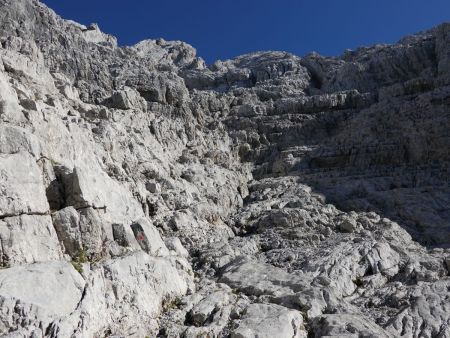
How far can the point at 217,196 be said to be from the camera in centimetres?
4634

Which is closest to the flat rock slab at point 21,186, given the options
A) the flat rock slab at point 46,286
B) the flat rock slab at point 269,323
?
the flat rock slab at point 46,286

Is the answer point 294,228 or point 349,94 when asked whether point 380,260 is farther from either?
point 349,94

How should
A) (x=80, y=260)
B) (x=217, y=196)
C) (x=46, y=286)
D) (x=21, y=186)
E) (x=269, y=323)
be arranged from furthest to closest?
(x=217, y=196) → (x=80, y=260) → (x=21, y=186) → (x=269, y=323) → (x=46, y=286)

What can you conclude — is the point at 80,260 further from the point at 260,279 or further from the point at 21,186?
the point at 260,279

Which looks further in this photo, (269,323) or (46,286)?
(269,323)

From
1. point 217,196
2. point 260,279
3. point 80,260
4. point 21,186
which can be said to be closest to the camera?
point 21,186

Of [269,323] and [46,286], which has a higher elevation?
[46,286]

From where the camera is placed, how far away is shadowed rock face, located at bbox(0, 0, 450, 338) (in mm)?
19375

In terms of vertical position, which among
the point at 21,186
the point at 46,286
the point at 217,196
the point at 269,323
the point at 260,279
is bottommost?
the point at 269,323

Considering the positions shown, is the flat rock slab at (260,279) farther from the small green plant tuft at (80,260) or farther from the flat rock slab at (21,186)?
the flat rock slab at (21,186)

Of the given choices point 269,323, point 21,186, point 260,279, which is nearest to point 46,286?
point 21,186

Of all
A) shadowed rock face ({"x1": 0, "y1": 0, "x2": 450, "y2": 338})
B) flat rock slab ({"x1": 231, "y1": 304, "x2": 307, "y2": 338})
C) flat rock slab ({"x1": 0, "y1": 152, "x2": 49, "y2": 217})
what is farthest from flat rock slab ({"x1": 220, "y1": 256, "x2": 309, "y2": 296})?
flat rock slab ({"x1": 0, "y1": 152, "x2": 49, "y2": 217})

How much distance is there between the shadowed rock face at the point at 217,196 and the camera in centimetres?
1938

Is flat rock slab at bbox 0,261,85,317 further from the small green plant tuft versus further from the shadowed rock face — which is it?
the small green plant tuft
